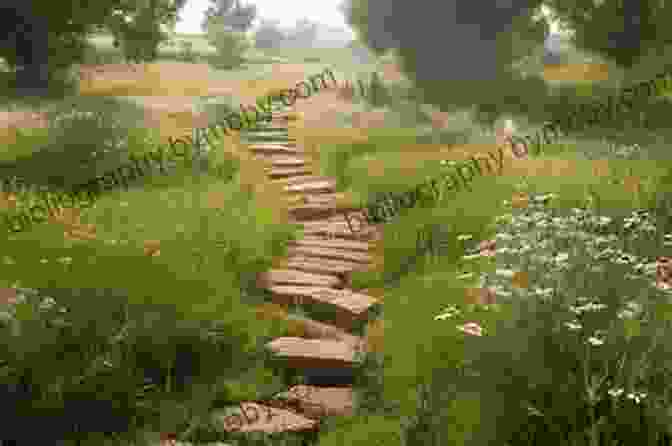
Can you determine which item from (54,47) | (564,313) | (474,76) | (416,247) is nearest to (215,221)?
(416,247)

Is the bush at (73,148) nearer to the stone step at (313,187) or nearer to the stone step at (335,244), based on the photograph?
the stone step at (313,187)

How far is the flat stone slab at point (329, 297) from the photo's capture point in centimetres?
614

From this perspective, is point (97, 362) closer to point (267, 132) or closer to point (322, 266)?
point (322, 266)

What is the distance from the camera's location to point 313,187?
10.2 m

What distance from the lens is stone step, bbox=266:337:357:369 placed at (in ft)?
17.2

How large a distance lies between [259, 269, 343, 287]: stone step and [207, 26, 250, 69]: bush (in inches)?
995

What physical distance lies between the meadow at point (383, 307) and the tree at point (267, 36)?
145 feet

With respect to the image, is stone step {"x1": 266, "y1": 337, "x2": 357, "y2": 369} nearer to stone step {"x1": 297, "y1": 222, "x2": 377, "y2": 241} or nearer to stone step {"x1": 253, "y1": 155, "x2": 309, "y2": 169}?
stone step {"x1": 297, "y1": 222, "x2": 377, "y2": 241}

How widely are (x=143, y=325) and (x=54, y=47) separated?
45.8 ft

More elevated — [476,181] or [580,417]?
[476,181]

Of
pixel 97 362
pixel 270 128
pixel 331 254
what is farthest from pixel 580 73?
pixel 97 362

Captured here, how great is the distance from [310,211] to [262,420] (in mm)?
4916

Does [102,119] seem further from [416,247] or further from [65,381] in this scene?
[65,381]

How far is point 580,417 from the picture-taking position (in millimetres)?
3811
